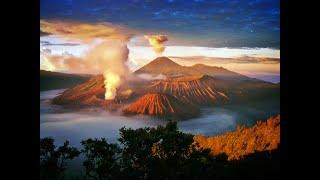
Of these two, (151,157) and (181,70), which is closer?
(151,157)

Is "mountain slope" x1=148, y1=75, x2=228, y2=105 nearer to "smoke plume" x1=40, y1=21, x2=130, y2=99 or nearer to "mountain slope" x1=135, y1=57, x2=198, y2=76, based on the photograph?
"mountain slope" x1=135, y1=57, x2=198, y2=76

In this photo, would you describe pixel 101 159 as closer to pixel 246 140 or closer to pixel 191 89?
pixel 191 89

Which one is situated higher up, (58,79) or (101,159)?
(58,79)

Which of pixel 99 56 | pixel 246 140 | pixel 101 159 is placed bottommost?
pixel 101 159

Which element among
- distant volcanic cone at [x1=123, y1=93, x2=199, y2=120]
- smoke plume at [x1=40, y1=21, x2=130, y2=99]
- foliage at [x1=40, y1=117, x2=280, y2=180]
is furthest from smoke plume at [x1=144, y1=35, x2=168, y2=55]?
foliage at [x1=40, y1=117, x2=280, y2=180]

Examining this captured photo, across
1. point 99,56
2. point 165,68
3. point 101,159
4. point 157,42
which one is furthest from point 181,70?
point 101,159
